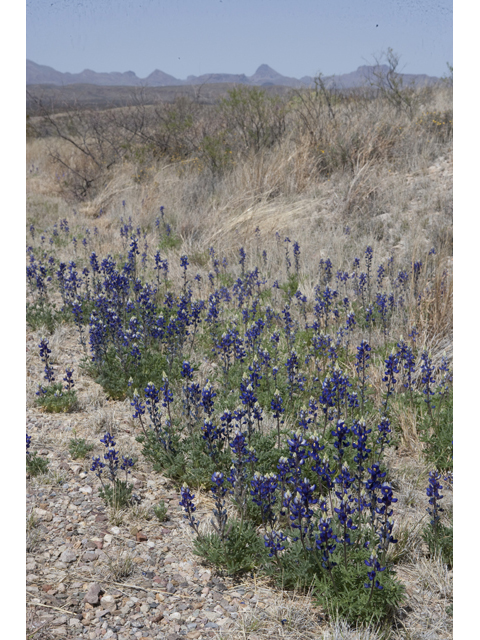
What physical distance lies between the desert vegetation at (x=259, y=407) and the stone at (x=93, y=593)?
0.5 inches

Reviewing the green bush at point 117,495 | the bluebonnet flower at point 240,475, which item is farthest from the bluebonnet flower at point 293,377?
the green bush at point 117,495

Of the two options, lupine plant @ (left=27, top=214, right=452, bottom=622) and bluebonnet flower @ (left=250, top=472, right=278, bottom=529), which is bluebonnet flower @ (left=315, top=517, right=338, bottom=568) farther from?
bluebonnet flower @ (left=250, top=472, right=278, bottom=529)

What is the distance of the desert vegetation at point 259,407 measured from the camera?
2.42 metres

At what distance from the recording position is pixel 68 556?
2.71 metres

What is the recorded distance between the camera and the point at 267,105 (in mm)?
12953

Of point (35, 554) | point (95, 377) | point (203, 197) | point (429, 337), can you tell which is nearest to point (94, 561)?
point (35, 554)

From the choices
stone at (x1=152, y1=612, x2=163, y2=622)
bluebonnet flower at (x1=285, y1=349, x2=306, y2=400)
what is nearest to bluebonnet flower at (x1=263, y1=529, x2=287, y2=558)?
stone at (x1=152, y1=612, x2=163, y2=622)

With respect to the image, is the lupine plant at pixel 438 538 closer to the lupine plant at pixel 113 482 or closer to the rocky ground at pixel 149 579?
the rocky ground at pixel 149 579

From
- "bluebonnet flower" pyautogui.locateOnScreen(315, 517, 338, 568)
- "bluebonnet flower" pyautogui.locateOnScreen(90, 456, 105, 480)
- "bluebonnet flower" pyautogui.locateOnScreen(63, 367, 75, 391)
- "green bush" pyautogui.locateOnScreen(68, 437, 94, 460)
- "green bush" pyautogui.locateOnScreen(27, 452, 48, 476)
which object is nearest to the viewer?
"bluebonnet flower" pyautogui.locateOnScreen(315, 517, 338, 568)

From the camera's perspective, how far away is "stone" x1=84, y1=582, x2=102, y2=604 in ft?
7.99

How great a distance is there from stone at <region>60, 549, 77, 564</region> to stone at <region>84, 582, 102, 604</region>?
9.5 inches

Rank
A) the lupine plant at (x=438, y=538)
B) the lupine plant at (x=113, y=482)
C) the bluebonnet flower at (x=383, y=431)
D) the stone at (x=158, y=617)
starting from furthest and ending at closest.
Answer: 1. the lupine plant at (x=113, y=482)
2. the bluebonnet flower at (x=383, y=431)
3. the lupine plant at (x=438, y=538)
4. the stone at (x=158, y=617)

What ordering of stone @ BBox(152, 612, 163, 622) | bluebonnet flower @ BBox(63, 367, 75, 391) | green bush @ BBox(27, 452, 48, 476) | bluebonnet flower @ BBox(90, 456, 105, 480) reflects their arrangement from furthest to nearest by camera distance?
1. bluebonnet flower @ BBox(63, 367, 75, 391)
2. green bush @ BBox(27, 452, 48, 476)
3. bluebonnet flower @ BBox(90, 456, 105, 480)
4. stone @ BBox(152, 612, 163, 622)

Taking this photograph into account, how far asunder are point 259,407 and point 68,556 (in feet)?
5.04
